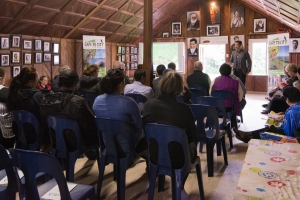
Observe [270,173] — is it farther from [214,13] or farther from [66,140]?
[214,13]

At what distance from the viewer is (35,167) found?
6.23ft

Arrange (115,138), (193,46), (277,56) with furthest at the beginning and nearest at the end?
(193,46) → (277,56) → (115,138)

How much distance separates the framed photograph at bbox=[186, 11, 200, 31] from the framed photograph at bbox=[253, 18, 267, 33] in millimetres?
2196

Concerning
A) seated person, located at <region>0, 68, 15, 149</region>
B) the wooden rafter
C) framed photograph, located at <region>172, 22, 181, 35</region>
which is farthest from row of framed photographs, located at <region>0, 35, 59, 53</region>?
framed photograph, located at <region>172, 22, 181, 35</region>

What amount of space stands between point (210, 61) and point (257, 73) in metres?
1.98

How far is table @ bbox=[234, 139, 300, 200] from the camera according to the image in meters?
1.57

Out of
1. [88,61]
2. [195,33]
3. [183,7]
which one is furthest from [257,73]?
[88,61]

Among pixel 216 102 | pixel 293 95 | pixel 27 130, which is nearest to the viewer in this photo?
pixel 27 130

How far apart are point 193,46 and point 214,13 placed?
151cm

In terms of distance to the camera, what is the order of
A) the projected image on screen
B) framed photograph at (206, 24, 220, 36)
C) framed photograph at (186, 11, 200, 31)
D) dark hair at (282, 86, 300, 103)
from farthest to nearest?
the projected image on screen
framed photograph at (186, 11, 200, 31)
framed photograph at (206, 24, 220, 36)
dark hair at (282, 86, 300, 103)

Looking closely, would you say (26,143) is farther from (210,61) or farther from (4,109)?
(210,61)

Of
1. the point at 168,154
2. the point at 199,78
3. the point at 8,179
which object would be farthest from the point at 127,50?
the point at 8,179

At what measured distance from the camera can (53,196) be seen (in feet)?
7.02

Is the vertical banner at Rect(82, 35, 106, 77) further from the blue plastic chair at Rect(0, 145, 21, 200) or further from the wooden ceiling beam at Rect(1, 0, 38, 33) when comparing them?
the blue plastic chair at Rect(0, 145, 21, 200)
